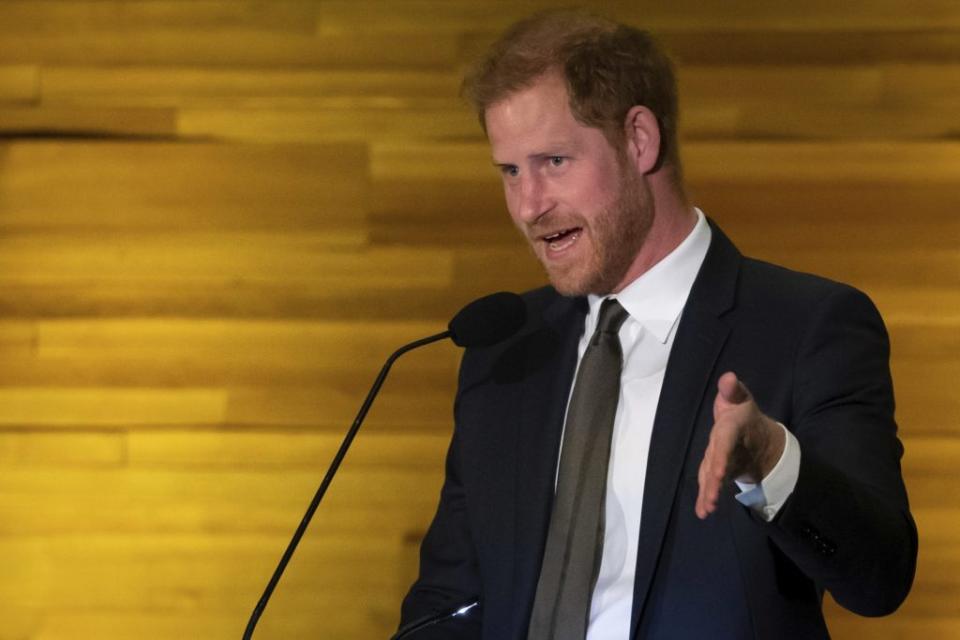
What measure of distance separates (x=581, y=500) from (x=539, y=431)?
0.15 m

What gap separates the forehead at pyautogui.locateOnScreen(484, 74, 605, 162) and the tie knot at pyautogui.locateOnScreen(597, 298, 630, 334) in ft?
0.74

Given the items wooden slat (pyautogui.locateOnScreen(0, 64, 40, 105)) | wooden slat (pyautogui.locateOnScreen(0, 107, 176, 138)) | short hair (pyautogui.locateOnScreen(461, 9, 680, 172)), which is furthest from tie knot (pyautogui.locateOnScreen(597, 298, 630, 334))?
wooden slat (pyautogui.locateOnScreen(0, 64, 40, 105))

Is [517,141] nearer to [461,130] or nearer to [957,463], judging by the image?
[461,130]

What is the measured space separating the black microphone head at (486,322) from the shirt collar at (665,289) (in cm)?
16

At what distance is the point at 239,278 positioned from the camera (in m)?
2.68

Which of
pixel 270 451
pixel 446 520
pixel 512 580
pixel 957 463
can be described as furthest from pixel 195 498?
pixel 957 463

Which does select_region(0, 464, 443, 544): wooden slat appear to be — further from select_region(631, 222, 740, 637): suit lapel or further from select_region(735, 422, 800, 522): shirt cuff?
select_region(735, 422, 800, 522): shirt cuff

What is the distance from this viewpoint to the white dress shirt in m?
1.83

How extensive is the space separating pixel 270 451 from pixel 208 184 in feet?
1.68

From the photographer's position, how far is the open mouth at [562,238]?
196 centimetres

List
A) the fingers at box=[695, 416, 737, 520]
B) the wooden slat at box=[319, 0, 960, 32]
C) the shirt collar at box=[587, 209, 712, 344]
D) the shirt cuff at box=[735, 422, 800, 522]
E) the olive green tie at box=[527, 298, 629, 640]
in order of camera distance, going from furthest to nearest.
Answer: the wooden slat at box=[319, 0, 960, 32] → the shirt collar at box=[587, 209, 712, 344] → the olive green tie at box=[527, 298, 629, 640] → the shirt cuff at box=[735, 422, 800, 522] → the fingers at box=[695, 416, 737, 520]

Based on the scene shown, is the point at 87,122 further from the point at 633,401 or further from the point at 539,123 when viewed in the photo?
the point at 633,401

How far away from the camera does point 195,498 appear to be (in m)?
2.68

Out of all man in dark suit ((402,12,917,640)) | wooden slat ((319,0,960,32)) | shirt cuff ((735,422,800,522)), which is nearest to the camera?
shirt cuff ((735,422,800,522))
